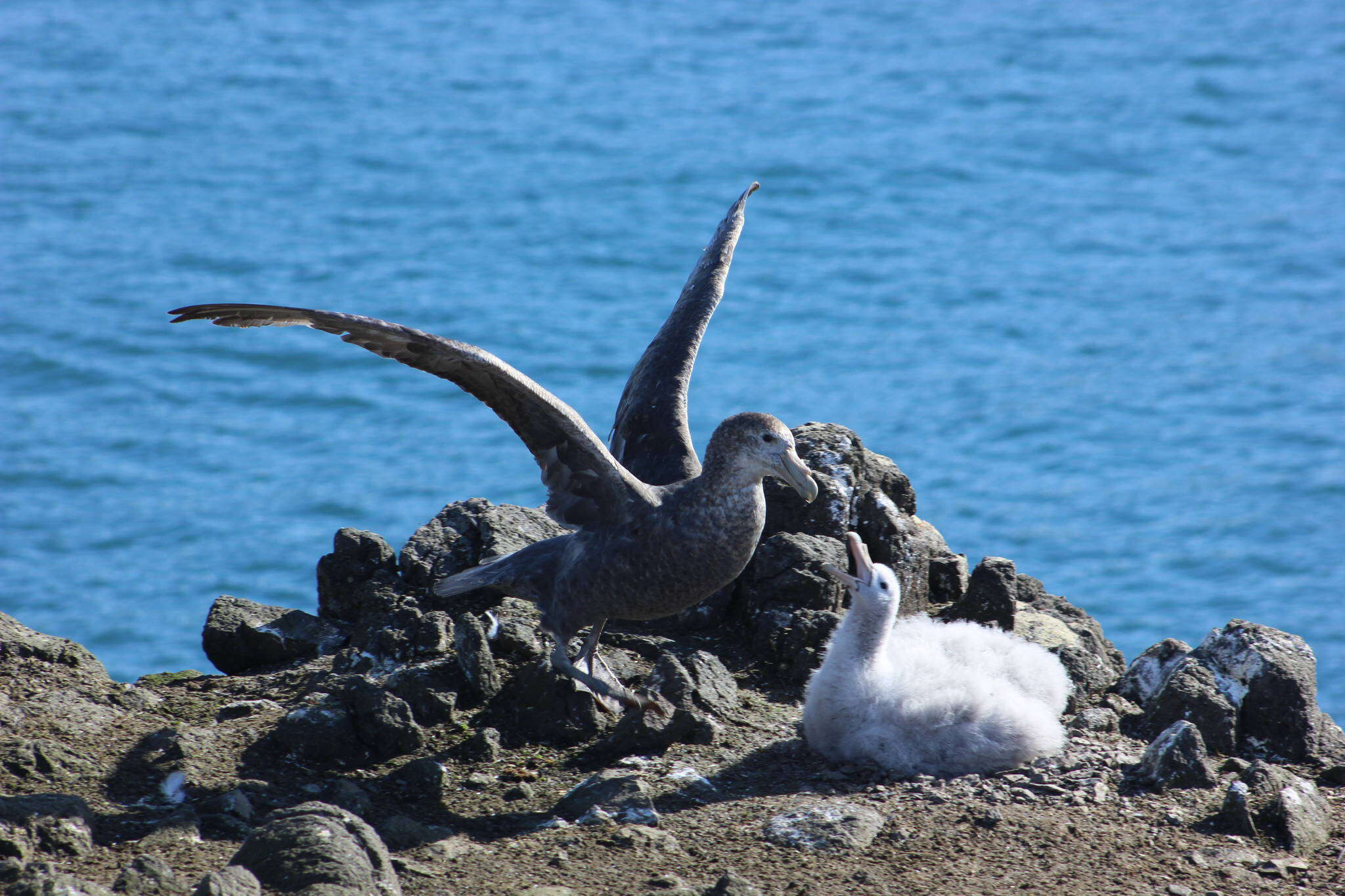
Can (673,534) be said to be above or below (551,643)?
above

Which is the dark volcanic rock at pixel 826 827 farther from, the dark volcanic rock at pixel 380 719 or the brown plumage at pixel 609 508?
the dark volcanic rock at pixel 380 719

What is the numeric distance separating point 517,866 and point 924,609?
2497 millimetres

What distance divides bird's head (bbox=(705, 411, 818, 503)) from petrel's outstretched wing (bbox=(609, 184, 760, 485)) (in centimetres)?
58

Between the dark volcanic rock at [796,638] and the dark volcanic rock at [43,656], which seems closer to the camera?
the dark volcanic rock at [43,656]

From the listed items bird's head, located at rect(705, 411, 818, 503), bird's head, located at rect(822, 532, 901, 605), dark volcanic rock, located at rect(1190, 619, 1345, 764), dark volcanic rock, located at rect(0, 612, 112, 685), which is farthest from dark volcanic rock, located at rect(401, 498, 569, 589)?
dark volcanic rock, located at rect(1190, 619, 1345, 764)

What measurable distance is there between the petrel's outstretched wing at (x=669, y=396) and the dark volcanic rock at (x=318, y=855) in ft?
6.64

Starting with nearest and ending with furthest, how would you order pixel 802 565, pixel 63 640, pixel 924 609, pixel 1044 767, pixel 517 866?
pixel 517 866 → pixel 1044 767 → pixel 63 640 → pixel 802 565 → pixel 924 609

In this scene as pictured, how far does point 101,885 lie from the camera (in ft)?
11.2

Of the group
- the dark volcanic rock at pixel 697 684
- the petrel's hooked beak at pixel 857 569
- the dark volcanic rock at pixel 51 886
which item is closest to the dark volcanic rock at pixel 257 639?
the dark volcanic rock at pixel 697 684

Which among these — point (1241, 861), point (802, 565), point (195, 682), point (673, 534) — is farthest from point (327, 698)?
point (1241, 861)

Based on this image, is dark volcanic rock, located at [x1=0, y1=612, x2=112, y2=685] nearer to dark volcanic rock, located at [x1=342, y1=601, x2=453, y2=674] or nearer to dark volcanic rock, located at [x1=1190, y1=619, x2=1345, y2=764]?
dark volcanic rock, located at [x1=342, y1=601, x2=453, y2=674]

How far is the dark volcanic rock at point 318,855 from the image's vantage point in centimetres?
335

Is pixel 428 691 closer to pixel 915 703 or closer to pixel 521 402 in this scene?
pixel 521 402

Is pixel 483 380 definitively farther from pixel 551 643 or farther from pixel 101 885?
pixel 101 885
